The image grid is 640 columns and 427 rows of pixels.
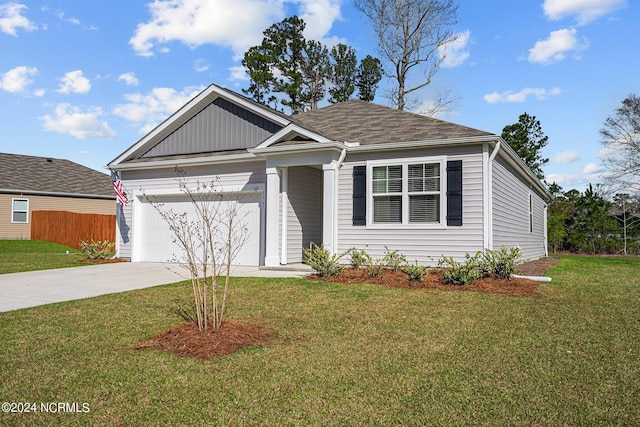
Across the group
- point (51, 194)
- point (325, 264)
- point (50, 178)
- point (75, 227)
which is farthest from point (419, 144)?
point (50, 178)

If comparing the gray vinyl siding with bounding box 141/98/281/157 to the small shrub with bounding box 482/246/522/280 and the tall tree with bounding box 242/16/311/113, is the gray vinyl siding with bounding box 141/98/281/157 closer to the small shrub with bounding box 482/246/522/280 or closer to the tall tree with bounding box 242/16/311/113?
the small shrub with bounding box 482/246/522/280

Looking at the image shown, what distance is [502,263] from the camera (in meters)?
8.91

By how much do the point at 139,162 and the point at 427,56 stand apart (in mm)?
16176

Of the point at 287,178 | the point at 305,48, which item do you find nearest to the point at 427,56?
the point at 305,48

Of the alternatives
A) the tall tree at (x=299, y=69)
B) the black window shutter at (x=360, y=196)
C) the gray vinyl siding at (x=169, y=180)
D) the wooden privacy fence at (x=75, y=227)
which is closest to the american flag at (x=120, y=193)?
the gray vinyl siding at (x=169, y=180)

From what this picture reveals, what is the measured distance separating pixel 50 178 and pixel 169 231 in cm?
1781

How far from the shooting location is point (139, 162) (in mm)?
14406

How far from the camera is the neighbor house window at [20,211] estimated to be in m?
24.7

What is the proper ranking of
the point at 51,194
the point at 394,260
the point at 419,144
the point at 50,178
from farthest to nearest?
1. the point at 50,178
2. the point at 51,194
3. the point at 419,144
4. the point at 394,260

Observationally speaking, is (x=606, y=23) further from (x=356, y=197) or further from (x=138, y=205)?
(x=138, y=205)

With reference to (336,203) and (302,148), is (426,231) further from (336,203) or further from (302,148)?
(302,148)

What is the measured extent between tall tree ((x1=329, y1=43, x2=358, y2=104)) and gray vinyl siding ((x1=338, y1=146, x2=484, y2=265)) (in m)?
18.5

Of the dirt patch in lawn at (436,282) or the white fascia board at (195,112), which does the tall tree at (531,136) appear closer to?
the white fascia board at (195,112)

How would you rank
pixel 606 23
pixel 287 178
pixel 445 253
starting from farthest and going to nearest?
1. pixel 606 23
2. pixel 287 178
3. pixel 445 253
